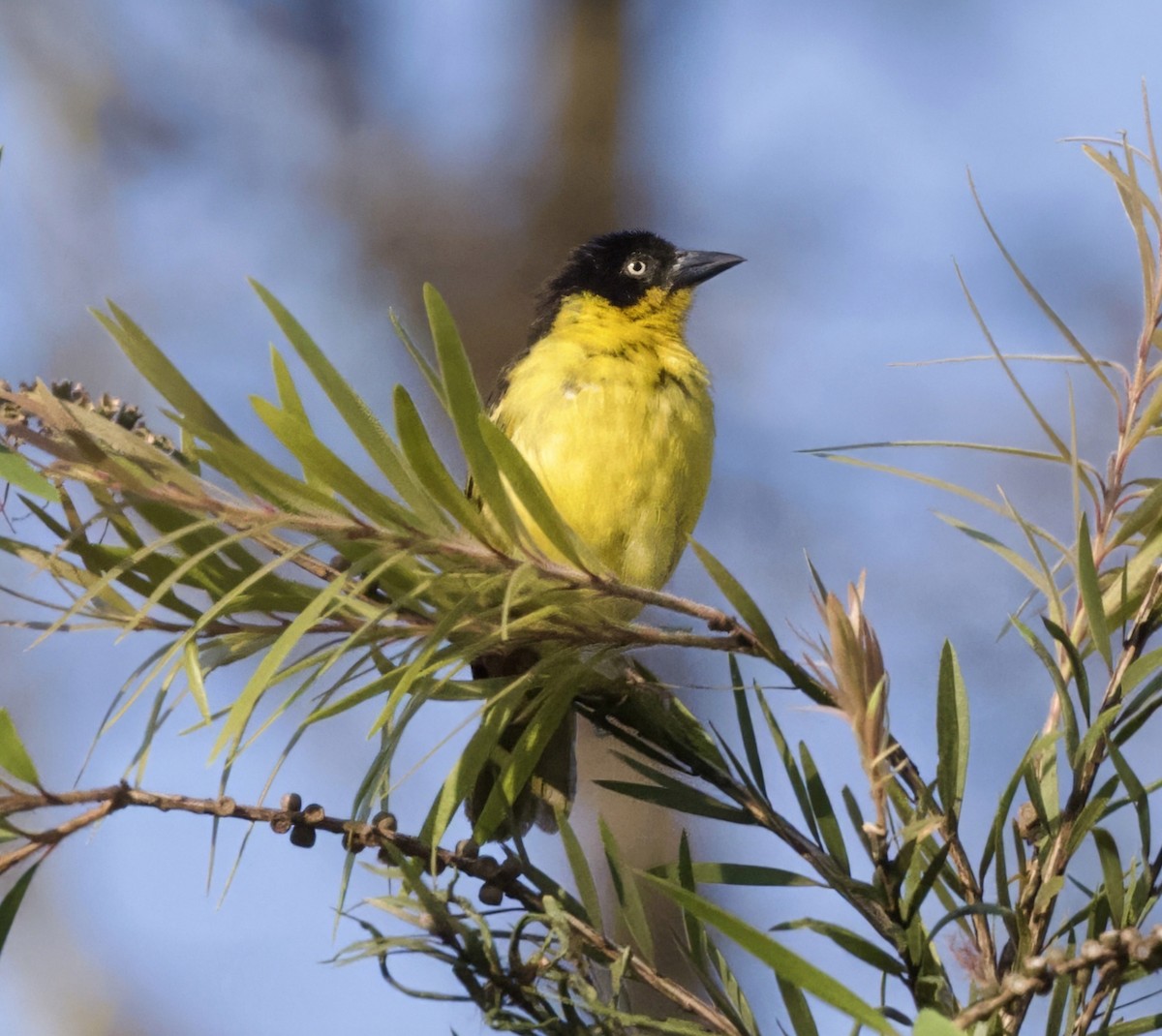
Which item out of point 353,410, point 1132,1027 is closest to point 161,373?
point 353,410

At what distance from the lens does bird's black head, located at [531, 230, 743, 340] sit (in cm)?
346

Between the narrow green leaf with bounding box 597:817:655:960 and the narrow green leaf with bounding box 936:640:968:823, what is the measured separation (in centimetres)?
21

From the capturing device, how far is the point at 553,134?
4832 millimetres

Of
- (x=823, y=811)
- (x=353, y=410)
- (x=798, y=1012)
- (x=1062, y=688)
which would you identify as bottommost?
(x=798, y=1012)

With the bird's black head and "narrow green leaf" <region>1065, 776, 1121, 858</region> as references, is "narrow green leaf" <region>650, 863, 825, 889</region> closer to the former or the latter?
"narrow green leaf" <region>1065, 776, 1121, 858</region>

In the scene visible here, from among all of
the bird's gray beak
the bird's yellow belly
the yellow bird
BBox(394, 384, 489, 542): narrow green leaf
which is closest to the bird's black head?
the bird's gray beak

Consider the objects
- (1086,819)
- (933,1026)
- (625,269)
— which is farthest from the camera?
(625,269)

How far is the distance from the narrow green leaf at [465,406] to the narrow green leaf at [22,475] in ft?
0.87

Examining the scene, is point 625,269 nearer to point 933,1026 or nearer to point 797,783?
point 797,783

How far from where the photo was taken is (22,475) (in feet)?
2.89

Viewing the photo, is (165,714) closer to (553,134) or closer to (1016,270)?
(1016,270)

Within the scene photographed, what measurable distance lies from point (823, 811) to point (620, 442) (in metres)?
1.63

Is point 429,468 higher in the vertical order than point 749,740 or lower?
higher

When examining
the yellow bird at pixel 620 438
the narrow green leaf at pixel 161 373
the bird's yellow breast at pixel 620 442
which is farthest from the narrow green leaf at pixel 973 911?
the bird's yellow breast at pixel 620 442
